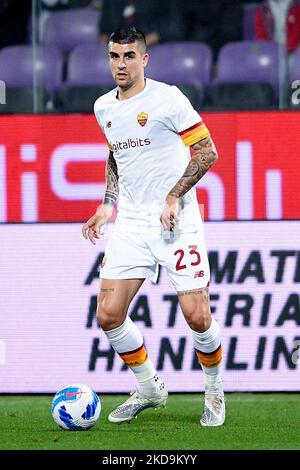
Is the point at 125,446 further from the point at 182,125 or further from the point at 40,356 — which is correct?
the point at 40,356

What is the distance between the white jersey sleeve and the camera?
6020mm

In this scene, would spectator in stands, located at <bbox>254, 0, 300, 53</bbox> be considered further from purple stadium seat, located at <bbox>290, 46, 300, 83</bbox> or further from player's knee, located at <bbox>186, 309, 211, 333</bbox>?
player's knee, located at <bbox>186, 309, 211, 333</bbox>


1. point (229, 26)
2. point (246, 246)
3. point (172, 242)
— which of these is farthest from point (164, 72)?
point (172, 242)

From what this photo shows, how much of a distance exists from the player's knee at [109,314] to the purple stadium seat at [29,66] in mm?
3142

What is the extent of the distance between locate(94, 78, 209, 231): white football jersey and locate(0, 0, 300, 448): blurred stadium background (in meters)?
1.38

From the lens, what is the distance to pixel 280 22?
928cm

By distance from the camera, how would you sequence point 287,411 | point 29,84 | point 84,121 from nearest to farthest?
point 287,411 → point 84,121 → point 29,84

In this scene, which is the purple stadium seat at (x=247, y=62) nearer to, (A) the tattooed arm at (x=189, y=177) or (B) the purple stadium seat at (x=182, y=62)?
(B) the purple stadium seat at (x=182, y=62)

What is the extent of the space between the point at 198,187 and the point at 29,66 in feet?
5.93

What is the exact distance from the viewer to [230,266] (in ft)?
24.8

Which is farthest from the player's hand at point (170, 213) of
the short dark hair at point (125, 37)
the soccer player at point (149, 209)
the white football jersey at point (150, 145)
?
the short dark hair at point (125, 37)

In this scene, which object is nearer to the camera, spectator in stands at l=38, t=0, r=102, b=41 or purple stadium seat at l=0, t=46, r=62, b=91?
purple stadium seat at l=0, t=46, r=62, b=91

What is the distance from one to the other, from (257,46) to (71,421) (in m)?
4.20

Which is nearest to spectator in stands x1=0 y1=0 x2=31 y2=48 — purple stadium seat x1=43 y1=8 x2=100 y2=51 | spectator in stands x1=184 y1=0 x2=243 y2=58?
purple stadium seat x1=43 y1=8 x2=100 y2=51
